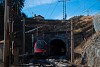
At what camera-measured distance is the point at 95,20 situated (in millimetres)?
39219

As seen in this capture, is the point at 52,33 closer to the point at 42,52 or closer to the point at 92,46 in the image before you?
the point at 42,52

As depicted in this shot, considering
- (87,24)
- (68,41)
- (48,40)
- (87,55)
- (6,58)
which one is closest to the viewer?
(6,58)

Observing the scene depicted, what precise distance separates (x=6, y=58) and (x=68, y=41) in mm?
38179

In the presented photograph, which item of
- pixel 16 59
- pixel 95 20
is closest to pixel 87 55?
pixel 95 20

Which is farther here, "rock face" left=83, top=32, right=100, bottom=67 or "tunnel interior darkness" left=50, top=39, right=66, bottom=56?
"tunnel interior darkness" left=50, top=39, right=66, bottom=56

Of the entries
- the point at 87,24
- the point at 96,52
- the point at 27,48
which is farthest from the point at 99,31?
the point at 87,24

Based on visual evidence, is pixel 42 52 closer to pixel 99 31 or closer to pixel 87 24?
pixel 99 31

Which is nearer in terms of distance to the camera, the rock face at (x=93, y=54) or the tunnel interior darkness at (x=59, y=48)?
the rock face at (x=93, y=54)

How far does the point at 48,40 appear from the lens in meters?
61.5

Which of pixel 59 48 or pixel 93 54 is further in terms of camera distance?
pixel 59 48

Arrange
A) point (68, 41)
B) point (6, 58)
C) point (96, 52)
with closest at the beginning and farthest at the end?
point (6, 58), point (96, 52), point (68, 41)

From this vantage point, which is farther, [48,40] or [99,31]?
[48,40]

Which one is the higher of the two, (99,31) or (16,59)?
(99,31)

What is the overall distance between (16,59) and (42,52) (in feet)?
75.7
